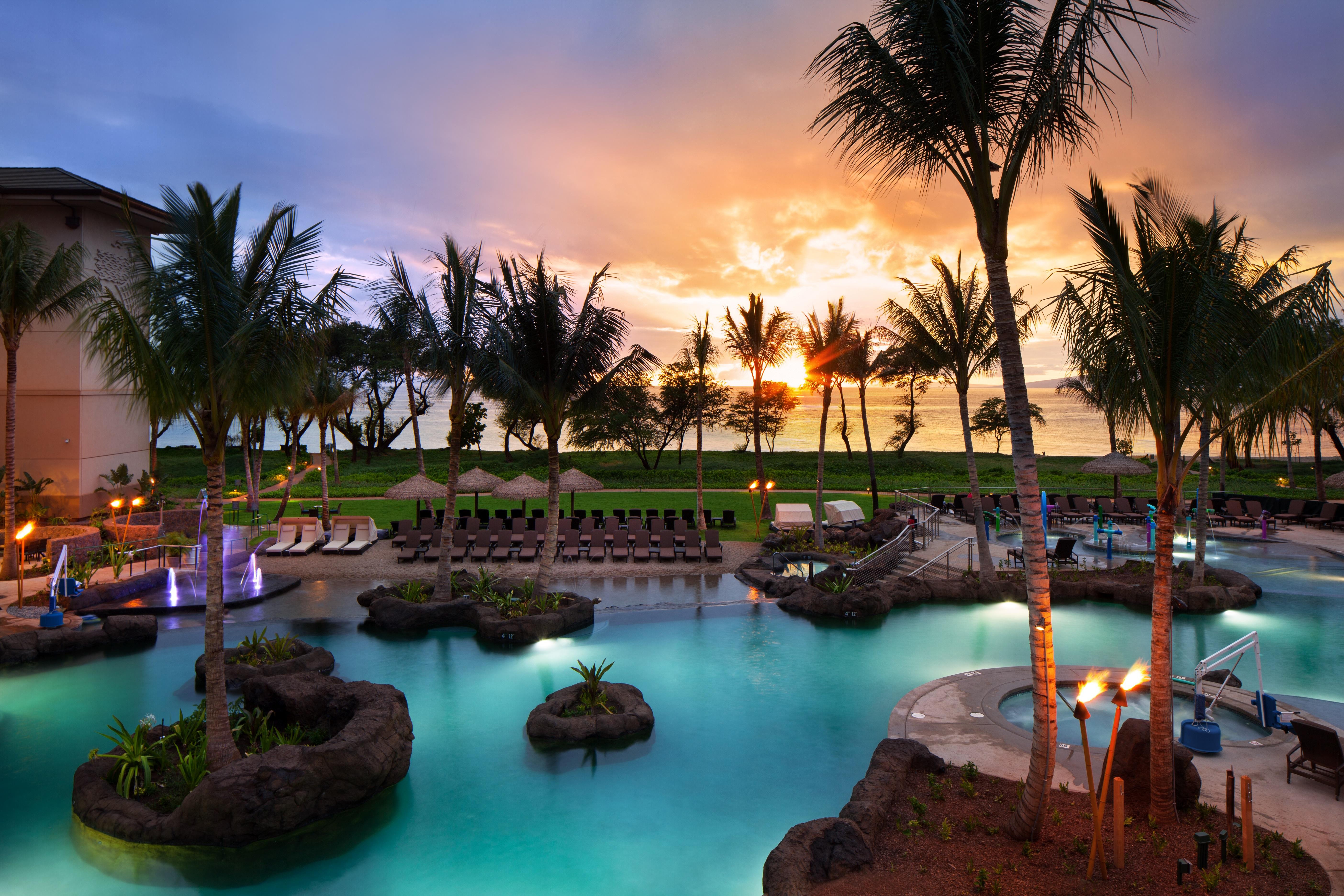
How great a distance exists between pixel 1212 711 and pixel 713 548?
12.5m

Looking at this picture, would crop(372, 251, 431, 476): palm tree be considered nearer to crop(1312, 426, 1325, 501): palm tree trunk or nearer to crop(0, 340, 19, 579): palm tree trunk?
crop(0, 340, 19, 579): palm tree trunk

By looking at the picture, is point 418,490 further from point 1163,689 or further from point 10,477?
point 1163,689

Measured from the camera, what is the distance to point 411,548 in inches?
811

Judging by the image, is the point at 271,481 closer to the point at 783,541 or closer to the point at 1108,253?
the point at 783,541

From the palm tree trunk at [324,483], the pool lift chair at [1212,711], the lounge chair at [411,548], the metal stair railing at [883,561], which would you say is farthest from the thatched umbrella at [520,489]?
the pool lift chair at [1212,711]

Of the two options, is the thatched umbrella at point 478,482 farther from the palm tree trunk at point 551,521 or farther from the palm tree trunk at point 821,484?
the palm tree trunk at point 821,484

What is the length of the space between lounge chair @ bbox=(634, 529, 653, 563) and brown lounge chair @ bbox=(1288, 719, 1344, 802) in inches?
588

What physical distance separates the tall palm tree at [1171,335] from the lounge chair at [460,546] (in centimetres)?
1733

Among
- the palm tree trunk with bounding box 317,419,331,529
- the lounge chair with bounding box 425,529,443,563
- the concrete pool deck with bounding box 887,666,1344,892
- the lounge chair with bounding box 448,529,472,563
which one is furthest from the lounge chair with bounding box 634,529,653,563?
the concrete pool deck with bounding box 887,666,1344,892

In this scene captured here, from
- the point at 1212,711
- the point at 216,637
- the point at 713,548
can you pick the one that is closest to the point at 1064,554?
the point at 1212,711

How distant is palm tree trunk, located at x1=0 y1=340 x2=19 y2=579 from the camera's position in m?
15.5

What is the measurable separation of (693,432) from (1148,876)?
129852 mm

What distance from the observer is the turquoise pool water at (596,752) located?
23.3 feet

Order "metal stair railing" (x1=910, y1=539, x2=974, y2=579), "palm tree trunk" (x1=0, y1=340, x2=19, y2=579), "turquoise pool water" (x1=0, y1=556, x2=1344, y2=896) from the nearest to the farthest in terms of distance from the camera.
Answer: "turquoise pool water" (x1=0, y1=556, x2=1344, y2=896)
"palm tree trunk" (x1=0, y1=340, x2=19, y2=579)
"metal stair railing" (x1=910, y1=539, x2=974, y2=579)
